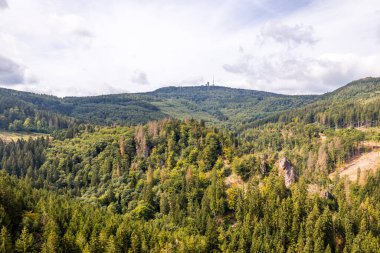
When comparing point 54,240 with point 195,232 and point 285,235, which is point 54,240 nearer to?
point 195,232

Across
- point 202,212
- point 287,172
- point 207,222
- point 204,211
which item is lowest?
point 207,222

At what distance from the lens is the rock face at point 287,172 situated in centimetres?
16862

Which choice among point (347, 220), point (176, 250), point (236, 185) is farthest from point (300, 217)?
point (176, 250)

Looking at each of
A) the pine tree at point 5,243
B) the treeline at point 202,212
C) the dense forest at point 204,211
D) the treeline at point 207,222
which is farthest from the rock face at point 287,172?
the pine tree at point 5,243

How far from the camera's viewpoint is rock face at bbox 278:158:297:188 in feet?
553

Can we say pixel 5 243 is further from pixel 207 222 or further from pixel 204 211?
pixel 204 211

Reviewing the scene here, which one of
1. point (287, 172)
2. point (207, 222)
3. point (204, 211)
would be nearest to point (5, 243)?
point (207, 222)

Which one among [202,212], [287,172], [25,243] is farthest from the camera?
[287,172]

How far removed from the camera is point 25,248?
98.9 m

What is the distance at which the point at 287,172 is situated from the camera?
171 m

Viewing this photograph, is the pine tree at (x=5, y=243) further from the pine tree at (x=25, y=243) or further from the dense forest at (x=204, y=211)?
the pine tree at (x=25, y=243)

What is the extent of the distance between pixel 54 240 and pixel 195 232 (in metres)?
64.8

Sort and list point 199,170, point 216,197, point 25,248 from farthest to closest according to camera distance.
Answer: point 199,170 < point 216,197 < point 25,248

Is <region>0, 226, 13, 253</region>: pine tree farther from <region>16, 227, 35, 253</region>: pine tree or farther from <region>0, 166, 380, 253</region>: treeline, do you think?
<region>16, 227, 35, 253</region>: pine tree
